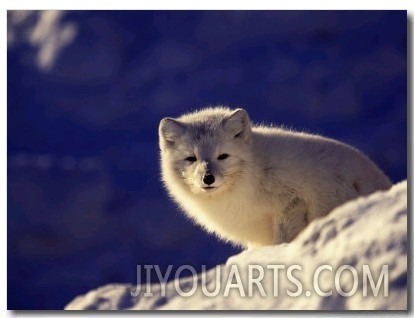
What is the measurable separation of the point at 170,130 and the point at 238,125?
1.32 ft

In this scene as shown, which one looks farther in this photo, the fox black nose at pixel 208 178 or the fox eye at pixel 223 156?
the fox eye at pixel 223 156

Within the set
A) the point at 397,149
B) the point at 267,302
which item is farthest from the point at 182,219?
the point at 267,302

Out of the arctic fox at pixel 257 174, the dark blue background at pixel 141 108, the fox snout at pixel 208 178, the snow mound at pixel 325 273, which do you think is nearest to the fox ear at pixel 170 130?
the arctic fox at pixel 257 174

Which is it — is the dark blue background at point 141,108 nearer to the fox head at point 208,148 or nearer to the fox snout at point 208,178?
the fox head at point 208,148

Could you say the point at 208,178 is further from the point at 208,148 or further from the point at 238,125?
the point at 238,125

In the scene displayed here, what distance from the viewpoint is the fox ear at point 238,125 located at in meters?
5.54

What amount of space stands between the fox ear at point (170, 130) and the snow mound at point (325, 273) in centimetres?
99

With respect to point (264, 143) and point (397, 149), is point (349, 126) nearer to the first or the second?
point (397, 149)

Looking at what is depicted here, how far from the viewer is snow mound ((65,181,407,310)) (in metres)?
4.63

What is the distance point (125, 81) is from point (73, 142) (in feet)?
2.91

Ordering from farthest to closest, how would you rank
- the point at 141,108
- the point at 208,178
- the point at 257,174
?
the point at 141,108, the point at 257,174, the point at 208,178

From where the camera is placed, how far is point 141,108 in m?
9.94

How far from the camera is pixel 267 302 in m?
4.86

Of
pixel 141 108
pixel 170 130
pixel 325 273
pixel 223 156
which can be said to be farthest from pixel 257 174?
pixel 141 108
